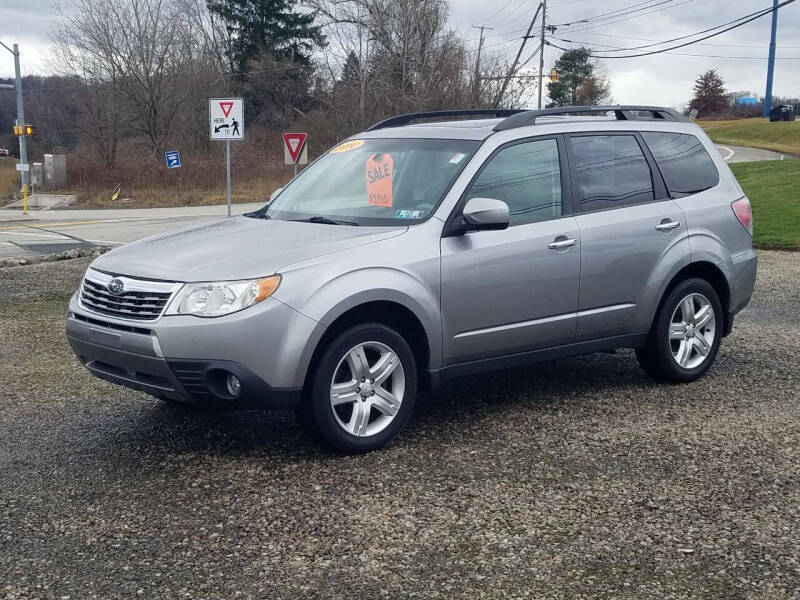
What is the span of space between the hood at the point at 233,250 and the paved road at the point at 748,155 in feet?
128

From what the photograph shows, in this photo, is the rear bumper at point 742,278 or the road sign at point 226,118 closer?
the rear bumper at point 742,278

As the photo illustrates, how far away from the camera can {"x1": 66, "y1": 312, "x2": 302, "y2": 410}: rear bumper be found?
15.4 feet

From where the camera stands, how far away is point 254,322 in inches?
184

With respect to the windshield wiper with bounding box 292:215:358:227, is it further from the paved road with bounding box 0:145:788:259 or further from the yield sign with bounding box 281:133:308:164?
the paved road with bounding box 0:145:788:259

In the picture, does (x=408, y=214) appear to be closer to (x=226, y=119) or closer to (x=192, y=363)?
(x=192, y=363)

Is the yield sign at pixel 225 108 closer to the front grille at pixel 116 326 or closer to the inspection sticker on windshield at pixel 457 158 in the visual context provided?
the inspection sticker on windshield at pixel 457 158

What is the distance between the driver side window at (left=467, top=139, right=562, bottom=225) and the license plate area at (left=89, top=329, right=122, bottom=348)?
2098 millimetres

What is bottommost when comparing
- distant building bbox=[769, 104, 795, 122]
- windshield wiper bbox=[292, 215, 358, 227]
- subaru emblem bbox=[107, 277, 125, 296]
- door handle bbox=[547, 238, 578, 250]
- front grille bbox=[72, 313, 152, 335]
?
front grille bbox=[72, 313, 152, 335]

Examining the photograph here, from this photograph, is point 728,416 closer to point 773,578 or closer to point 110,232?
point 773,578

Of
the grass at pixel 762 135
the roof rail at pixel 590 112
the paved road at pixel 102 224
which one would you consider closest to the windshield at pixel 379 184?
the roof rail at pixel 590 112

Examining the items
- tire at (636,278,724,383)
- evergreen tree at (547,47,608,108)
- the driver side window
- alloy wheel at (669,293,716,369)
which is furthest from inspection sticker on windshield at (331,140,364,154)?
evergreen tree at (547,47,608,108)

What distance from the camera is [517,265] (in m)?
5.66

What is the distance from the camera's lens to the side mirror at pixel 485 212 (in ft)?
Result: 17.4

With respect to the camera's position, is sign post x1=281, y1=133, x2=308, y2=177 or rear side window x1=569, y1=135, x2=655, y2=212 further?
sign post x1=281, y1=133, x2=308, y2=177
